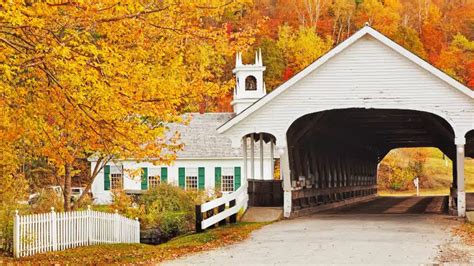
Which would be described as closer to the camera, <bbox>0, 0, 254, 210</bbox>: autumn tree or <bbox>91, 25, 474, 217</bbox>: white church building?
<bbox>0, 0, 254, 210</bbox>: autumn tree

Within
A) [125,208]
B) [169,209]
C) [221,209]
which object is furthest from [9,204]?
[169,209]

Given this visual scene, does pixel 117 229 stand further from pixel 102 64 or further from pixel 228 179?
pixel 228 179

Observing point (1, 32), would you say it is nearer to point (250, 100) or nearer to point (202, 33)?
point (202, 33)

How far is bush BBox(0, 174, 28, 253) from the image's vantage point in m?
22.0

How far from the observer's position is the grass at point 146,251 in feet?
56.6

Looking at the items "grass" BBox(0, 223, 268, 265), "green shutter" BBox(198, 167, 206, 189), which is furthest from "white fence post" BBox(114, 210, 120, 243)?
"green shutter" BBox(198, 167, 206, 189)

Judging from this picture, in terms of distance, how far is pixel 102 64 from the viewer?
14508 mm

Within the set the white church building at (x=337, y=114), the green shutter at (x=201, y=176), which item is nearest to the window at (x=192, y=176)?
the green shutter at (x=201, y=176)

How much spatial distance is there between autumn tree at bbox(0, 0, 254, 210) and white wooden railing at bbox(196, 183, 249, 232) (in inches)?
134

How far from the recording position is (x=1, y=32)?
1284 cm

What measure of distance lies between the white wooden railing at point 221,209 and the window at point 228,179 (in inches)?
916

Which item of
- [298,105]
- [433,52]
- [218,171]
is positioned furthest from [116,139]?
[433,52]

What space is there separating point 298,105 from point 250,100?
98.8 feet

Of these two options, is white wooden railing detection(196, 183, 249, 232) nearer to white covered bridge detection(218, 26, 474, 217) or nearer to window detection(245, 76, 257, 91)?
white covered bridge detection(218, 26, 474, 217)
